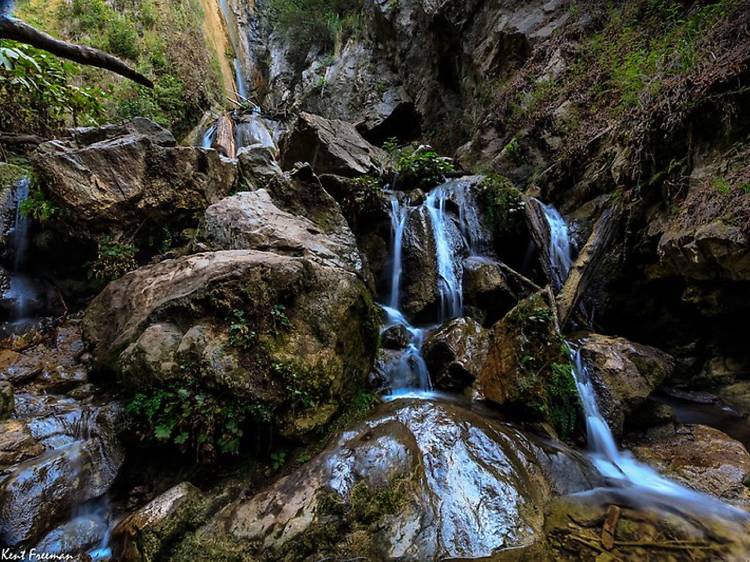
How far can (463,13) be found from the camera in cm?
1236

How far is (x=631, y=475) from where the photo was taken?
3.62 m

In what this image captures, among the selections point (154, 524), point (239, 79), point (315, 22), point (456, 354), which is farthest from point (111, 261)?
point (239, 79)

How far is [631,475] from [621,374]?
4.00ft

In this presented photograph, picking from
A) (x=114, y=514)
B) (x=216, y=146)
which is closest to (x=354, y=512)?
(x=114, y=514)

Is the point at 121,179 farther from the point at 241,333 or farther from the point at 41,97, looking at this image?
the point at 241,333

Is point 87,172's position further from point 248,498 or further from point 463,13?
point 463,13

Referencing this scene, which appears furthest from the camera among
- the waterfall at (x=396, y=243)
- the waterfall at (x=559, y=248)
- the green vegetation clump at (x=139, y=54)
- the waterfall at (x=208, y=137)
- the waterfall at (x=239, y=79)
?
the waterfall at (x=239, y=79)

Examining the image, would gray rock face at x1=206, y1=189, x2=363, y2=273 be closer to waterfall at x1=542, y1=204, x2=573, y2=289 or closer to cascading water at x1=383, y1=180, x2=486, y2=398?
cascading water at x1=383, y1=180, x2=486, y2=398

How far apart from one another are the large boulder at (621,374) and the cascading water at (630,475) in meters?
0.09

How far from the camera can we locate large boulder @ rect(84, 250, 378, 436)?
3.18m

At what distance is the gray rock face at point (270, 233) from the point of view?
478cm

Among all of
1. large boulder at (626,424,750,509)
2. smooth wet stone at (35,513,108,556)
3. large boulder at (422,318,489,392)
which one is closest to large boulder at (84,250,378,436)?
smooth wet stone at (35,513,108,556)

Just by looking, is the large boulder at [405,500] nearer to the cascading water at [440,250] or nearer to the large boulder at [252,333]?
the large boulder at [252,333]

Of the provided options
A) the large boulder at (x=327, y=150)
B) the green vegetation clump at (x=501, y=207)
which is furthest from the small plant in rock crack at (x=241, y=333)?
the large boulder at (x=327, y=150)
